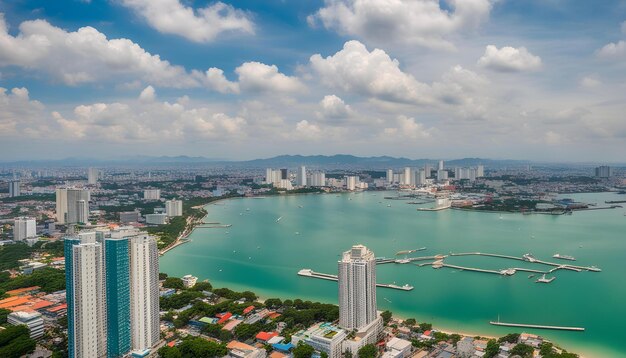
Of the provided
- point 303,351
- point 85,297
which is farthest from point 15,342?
point 303,351

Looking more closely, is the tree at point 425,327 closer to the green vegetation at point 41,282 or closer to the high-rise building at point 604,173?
the green vegetation at point 41,282

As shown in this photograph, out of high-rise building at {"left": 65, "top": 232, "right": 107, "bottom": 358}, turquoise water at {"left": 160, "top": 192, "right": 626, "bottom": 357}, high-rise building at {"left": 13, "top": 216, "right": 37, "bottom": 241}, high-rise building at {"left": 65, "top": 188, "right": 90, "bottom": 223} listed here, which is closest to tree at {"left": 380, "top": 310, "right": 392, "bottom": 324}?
turquoise water at {"left": 160, "top": 192, "right": 626, "bottom": 357}

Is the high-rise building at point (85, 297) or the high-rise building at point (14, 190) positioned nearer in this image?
the high-rise building at point (85, 297)

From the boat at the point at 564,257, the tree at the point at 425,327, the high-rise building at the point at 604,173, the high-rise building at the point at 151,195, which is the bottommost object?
the tree at the point at 425,327

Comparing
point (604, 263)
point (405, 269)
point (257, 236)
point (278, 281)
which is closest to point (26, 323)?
point (278, 281)

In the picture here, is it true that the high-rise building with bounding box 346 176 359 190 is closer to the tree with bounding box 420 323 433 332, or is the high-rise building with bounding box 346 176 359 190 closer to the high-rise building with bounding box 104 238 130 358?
the tree with bounding box 420 323 433 332

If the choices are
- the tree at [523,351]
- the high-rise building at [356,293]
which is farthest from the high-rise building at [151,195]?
the tree at [523,351]

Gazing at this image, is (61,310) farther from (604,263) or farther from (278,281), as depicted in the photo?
(604,263)
